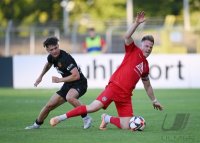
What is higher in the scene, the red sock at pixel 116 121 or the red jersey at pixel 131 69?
the red jersey at pixel 131 69

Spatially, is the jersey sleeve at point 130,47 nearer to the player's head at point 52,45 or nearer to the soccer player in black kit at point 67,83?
the soccer player in black kit at point 67,83

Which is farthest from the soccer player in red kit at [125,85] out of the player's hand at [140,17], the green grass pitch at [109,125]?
the player's hand at [140,17]

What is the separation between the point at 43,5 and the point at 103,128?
39414 mm

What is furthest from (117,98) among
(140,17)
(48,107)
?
(140,17)

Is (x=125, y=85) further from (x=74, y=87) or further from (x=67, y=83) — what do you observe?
(x=67, y=83)

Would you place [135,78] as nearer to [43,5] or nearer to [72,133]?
[72,133]

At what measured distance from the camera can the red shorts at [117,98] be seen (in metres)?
13.4

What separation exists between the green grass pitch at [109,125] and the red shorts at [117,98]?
373 millimetres

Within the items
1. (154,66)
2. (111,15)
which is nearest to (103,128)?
(154,66)

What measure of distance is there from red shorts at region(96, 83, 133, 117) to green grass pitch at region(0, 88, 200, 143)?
37cm

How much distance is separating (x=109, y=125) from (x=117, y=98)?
1416mm

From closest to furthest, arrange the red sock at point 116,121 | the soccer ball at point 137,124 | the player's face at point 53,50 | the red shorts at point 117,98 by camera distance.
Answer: the soccer ball at point 137,124
the red shorts at point 117,98
the red sock at point 116,121
the player's face at point 53,50

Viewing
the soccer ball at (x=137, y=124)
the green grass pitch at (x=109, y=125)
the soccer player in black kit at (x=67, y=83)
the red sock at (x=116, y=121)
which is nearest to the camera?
the green grass pitch at (x=109, y=125)

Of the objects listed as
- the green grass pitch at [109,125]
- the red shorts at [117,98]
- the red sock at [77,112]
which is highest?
the red shorts at [117,98]
